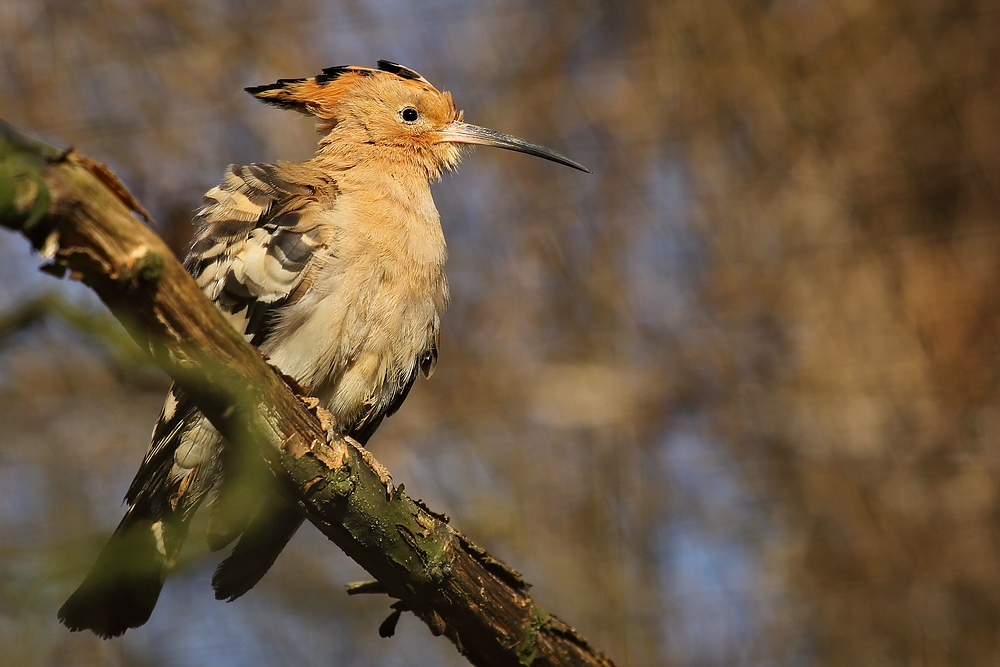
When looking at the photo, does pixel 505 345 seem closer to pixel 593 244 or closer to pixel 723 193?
pixel 593 244

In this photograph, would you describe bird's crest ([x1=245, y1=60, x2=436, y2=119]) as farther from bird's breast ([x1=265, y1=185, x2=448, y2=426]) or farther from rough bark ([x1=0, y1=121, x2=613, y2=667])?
rough bark ([x1=0, y1=121, x2=613, y2=667])

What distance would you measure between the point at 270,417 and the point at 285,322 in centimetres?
70

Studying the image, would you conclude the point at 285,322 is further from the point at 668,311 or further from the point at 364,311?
the point at 668,311

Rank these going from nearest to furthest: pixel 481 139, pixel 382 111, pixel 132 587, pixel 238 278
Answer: pixel 132 587 → pixel 238 278 → pixel 382 111 → pixel 481 139

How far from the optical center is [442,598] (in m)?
2.04

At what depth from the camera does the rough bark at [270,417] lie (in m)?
1.22

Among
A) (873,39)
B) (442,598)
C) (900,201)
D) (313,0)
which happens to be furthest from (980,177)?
(442,598)

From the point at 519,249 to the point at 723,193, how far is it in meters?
1.11

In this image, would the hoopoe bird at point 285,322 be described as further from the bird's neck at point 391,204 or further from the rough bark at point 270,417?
the rough bark at point 270,417

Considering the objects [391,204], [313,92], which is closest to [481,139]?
[313,92]

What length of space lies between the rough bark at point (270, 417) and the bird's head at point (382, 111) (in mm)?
1248

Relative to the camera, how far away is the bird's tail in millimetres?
2016

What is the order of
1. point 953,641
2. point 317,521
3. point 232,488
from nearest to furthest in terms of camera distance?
point 317,521, point 232,488, point 953,641

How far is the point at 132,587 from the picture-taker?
7.16ft
